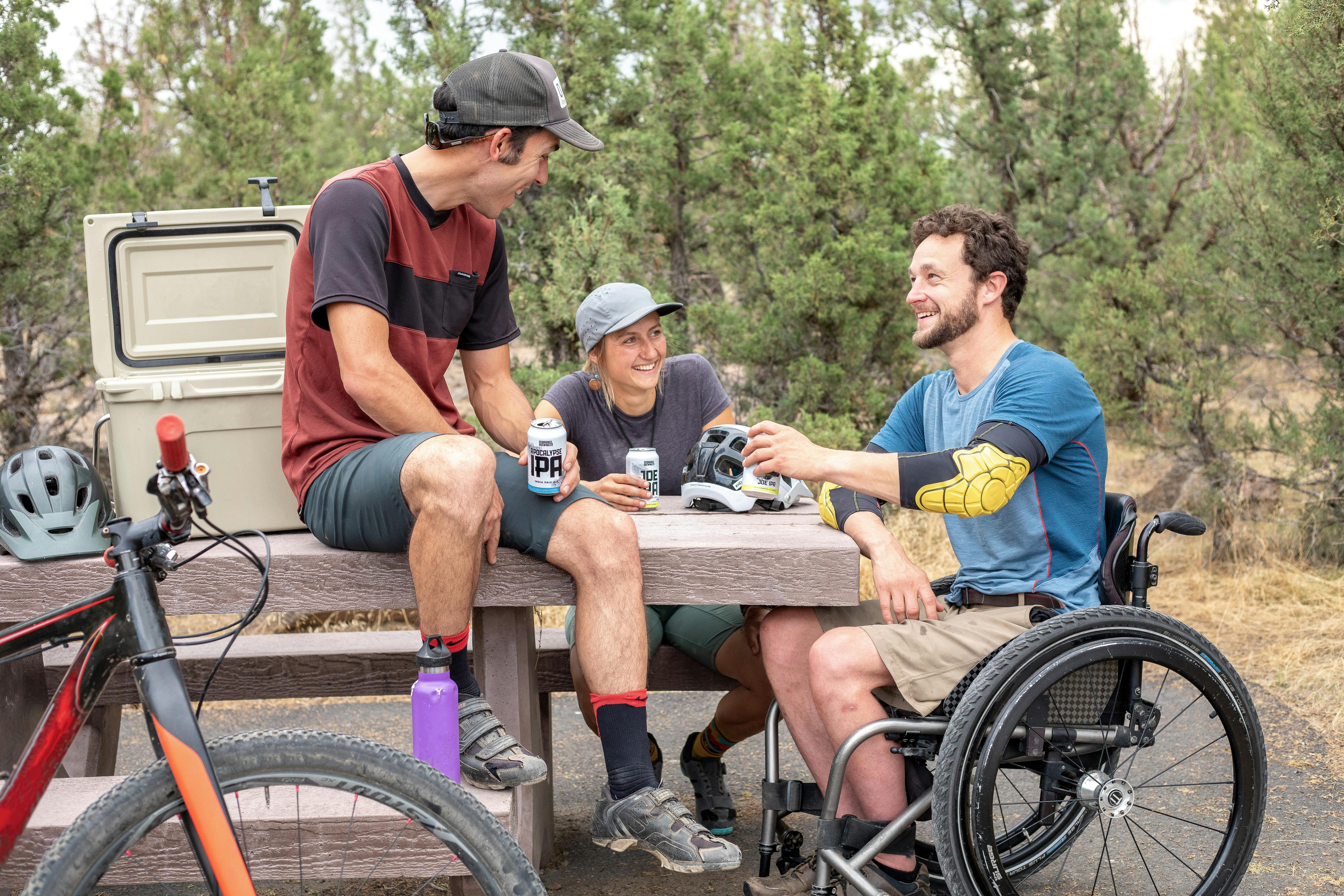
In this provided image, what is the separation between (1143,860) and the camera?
2.52 metres

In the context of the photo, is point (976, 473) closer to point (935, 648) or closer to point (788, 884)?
point (935, 648)

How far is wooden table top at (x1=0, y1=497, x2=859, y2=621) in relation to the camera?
2355 mm

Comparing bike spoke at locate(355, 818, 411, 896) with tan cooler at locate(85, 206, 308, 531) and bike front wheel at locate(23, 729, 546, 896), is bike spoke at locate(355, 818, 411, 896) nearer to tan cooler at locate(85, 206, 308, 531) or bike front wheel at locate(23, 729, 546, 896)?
bike front wheel at locate(23, 729, 546, 896)

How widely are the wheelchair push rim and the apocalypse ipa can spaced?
98cm

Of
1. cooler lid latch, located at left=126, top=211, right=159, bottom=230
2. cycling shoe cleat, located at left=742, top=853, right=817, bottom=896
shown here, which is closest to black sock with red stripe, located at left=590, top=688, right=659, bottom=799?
cycling shoe cleat, located at left=742, top=853, right=817, bottom=896

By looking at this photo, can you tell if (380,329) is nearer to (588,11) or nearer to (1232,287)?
(588,11)

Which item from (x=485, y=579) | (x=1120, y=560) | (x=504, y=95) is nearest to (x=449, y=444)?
(x=485, y=579)

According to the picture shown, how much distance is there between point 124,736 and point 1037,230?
6566mm

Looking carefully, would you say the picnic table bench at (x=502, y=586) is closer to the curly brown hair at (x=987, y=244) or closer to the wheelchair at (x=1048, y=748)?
the wheelchair at (x=1048, y=748)

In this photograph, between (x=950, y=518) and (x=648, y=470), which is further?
(x=648, y=470)

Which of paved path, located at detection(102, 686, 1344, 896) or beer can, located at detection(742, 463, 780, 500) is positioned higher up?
beer can, located at detection(742, 463, 780, 500)

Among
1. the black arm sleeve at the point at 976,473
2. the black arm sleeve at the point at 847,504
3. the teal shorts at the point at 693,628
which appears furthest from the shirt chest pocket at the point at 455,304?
the black arm sleeve at the point at 976,473

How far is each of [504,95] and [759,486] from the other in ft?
3.60

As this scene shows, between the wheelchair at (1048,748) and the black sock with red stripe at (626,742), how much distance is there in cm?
30
